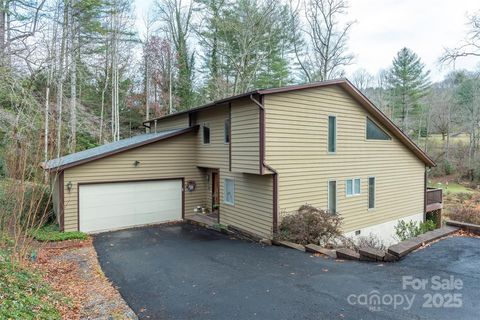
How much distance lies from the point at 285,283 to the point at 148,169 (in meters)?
7.66

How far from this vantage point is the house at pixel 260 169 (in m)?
9.29

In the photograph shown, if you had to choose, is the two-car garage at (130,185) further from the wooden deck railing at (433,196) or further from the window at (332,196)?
the wooden deck railing at (433,196)

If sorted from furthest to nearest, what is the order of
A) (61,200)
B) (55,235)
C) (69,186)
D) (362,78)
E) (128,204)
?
1. (362,78)
2. (128,204)
3. (69,186)
4. (61,200)
5. (55,235)

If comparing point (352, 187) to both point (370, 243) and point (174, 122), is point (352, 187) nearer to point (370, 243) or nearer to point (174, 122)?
point (370, 243)

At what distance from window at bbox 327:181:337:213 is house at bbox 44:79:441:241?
4 centimetres

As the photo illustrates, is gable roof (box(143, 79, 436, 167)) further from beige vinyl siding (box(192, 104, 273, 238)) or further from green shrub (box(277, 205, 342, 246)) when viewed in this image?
green shrub (box(277, 205, 342, 246))

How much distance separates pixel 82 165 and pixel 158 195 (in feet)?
10.1

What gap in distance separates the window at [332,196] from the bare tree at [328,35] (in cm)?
1237

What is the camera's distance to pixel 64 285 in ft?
18.8

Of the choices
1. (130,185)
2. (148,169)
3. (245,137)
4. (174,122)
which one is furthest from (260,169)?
(174,122)

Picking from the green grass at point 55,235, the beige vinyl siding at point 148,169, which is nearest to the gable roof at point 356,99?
the beige vinyl siding at point 148,169

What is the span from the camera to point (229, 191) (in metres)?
11.0

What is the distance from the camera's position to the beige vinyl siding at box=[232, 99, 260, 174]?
895 cm

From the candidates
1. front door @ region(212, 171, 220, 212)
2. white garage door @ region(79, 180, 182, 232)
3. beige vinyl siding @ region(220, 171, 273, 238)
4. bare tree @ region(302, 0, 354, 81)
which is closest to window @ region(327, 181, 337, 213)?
beige vinyl siding @ region(220, 171, 273, 238)
